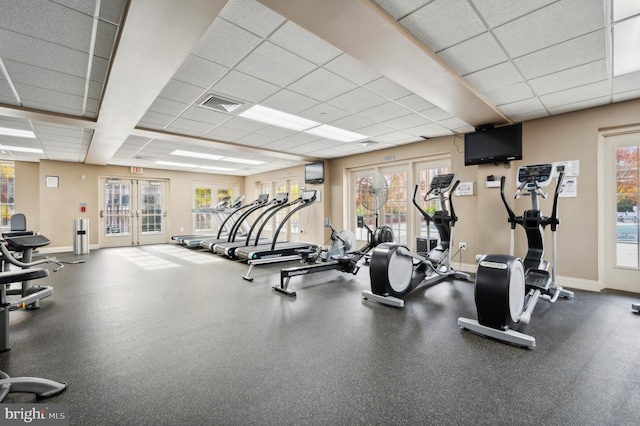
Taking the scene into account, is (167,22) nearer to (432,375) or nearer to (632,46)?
(432,375)

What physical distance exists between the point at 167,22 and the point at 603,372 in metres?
4.12

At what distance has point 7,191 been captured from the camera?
26.1 ft

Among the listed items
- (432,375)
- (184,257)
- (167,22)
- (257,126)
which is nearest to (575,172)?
(432,375)

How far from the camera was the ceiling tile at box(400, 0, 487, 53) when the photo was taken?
2111 mm

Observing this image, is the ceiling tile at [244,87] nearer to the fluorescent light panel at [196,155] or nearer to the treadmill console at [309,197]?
A: the treadmill console at [309,197]

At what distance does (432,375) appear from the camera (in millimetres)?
1980

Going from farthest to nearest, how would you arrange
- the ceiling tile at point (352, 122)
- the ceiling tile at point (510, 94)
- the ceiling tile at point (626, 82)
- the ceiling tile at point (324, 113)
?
the ceiling tile at point (352, 122) < the ceiling tile at point (324, 113) < the ceiling tile at point (510, 94) < the ceiling tile at point (626, 82)

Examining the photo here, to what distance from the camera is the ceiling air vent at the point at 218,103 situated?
3.79m

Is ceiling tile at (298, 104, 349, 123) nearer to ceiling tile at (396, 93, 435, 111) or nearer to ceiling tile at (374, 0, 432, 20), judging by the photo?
ceiling tile at (396, 93, 435, 111)

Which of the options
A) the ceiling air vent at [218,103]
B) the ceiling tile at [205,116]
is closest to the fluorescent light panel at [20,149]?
the ceiling tile at [205,116]

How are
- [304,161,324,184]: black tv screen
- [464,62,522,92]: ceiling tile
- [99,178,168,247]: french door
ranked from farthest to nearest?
[99,178,168,247]: french door, [304,161,324,184]: black tv screen, [464,62,522,92]: ceiling tile

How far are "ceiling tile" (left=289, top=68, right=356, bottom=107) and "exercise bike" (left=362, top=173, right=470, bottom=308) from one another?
2059mm

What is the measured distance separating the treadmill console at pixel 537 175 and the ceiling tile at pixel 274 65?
2.97m

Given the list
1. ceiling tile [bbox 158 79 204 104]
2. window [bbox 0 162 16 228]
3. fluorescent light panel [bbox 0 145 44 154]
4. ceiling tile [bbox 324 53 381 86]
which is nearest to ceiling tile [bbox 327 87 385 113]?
ceiling tile [bbox 324 53 381 86]
